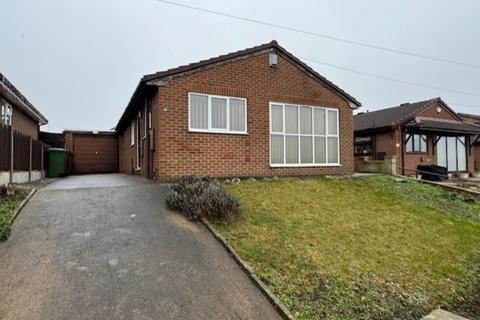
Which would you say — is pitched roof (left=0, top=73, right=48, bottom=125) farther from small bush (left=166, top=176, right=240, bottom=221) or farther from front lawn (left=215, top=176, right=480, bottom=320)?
front lawn (left=215, top=176, right=480, bottom=320)

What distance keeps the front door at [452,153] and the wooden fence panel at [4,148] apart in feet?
70.3

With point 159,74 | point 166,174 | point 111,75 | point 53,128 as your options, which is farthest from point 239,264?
point 53,128

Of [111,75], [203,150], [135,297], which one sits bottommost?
[135,297]

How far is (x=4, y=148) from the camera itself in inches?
341

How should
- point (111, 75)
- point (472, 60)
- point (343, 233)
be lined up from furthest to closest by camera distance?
point (111, 75)
point (472, 60)
point (343, 233)

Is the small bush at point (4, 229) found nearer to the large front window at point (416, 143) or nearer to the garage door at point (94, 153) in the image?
the garage door at point (94, 153)

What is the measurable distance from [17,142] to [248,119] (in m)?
7.20

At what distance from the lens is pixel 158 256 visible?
4750mm

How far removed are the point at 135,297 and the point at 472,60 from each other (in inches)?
1317

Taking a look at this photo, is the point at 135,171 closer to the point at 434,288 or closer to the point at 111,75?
the point at 434,288

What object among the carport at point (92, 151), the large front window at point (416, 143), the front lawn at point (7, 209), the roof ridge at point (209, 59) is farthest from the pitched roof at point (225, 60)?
the carport at point (92, 151)

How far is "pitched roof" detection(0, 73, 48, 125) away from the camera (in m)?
10.8

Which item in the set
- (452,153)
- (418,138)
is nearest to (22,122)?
(418,138)

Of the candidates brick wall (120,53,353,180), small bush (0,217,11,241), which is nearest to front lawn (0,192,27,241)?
small bush (0,217,11,241)
